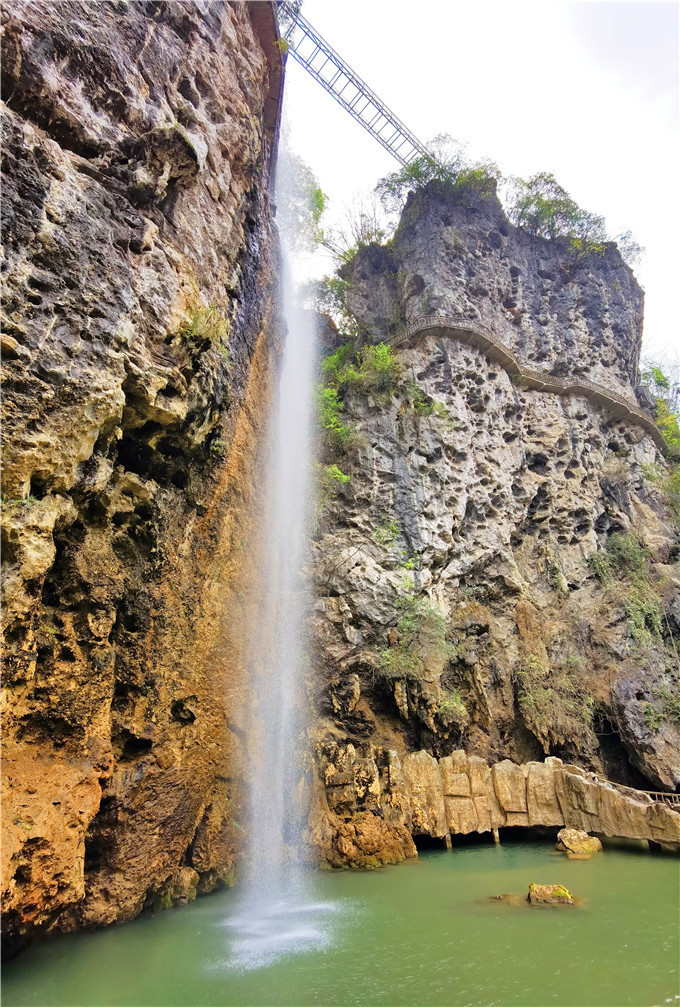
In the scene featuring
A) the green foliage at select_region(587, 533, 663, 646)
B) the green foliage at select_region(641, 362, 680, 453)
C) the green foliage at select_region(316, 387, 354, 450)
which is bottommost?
the green foliage at select_region(587, 533, 663, 646)

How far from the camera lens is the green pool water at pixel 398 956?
421 cm

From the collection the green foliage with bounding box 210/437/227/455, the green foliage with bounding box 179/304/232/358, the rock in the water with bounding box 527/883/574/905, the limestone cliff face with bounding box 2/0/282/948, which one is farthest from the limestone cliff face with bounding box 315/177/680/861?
the green foliage with bounding box 179/304/232/358

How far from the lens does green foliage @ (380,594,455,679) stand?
11.7m

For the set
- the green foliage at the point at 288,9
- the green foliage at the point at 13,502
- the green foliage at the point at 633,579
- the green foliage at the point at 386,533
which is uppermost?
the green foliage at the point at 288,9

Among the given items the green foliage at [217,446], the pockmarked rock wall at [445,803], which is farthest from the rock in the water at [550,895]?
the green foliage at [217,446]

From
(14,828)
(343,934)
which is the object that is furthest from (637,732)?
(14,828)

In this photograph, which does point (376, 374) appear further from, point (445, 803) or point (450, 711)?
point (445, 803)

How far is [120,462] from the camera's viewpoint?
6.88m

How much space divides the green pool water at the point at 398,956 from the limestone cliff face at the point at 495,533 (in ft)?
11.5

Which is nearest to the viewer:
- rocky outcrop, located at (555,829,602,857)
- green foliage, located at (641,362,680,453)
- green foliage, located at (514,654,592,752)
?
rocky outcrop, located at (555,829,602,857)

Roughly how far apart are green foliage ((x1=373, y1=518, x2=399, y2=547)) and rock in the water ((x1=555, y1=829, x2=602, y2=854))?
697cm

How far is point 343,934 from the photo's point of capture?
570cm

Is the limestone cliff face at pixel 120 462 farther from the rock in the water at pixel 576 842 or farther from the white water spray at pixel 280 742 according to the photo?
the rock in the water at pixel 576 842

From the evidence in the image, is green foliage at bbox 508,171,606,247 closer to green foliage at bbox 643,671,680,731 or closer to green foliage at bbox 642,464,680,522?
green foliage at bbox 642,464,680,522
